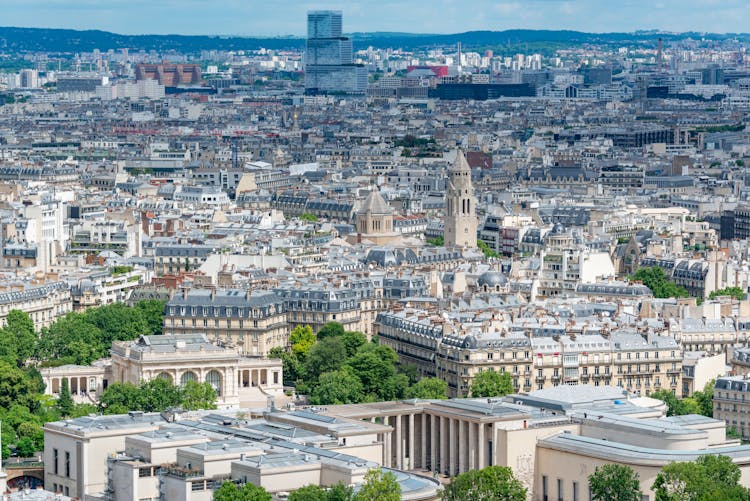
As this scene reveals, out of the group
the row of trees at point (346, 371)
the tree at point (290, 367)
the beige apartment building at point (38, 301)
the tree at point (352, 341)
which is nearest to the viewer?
the row of trees at point (346, 371)

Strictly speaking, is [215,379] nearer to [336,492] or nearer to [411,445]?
[411,445]

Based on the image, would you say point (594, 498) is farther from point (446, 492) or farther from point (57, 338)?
point (57, 338)

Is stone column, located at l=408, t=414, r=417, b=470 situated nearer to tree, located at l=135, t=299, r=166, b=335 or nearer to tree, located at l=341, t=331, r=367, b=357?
tree, located at l=341, t=331, r=367, b=357

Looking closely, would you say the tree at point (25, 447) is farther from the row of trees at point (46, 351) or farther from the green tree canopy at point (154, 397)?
the green tree canopy at point (154, 397)

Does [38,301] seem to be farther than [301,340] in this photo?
Yes

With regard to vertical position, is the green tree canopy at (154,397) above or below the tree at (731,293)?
below

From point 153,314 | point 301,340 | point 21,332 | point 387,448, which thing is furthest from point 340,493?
point 153,314

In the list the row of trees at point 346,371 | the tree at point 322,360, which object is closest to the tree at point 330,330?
the row of trees at point 346,371
